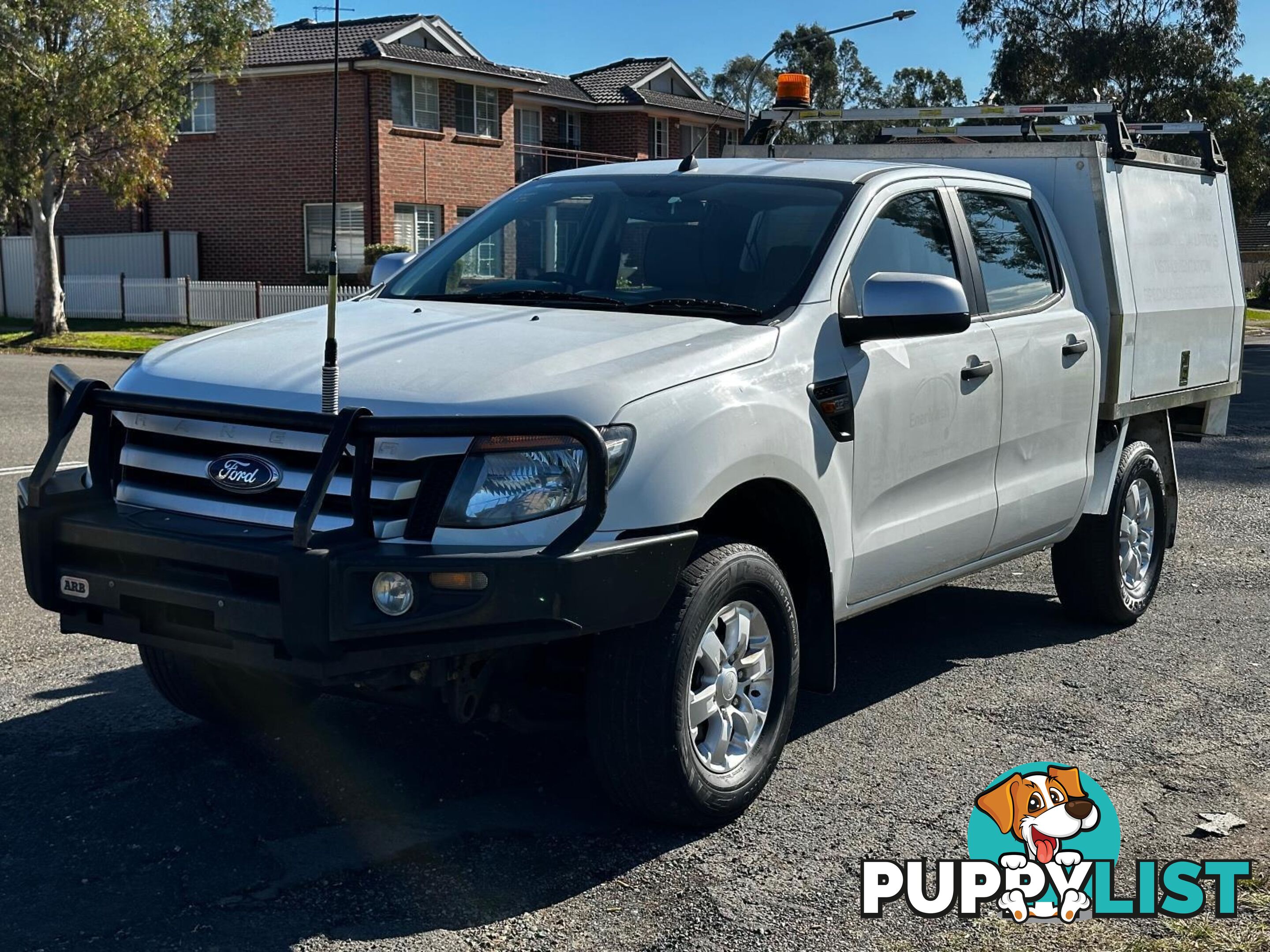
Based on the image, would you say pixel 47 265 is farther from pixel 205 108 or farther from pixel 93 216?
pixel 93 216

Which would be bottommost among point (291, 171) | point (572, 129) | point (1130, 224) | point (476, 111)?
point (1130, 224)

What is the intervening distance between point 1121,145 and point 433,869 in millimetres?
4512

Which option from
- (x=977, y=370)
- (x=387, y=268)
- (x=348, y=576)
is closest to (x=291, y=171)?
(x=387, y=268)

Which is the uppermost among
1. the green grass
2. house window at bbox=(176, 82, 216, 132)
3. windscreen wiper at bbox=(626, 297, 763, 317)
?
house window at bbox=(176, 82, 216, 132)

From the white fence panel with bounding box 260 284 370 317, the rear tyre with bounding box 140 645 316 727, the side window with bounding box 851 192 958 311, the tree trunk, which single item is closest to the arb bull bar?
the rear tyre with bounding box 140 645 316 727

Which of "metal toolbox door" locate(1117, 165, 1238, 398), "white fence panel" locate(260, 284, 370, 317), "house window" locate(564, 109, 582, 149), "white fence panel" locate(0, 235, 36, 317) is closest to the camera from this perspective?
"metal toolbox door" locate(1117, 165, 1238, 398)

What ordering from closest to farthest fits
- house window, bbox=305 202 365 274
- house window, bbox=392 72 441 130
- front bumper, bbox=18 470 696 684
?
front bumper, bbox=18 470 696 684
house window, bbox=305 202 365 274
house window, bbox=392 72 441 130

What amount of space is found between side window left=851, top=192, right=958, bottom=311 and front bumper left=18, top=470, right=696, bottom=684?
1.62m

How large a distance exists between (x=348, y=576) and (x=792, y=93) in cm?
555

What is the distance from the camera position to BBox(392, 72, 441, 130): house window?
34438 mm

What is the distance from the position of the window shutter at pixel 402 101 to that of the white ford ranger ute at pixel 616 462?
1168 inches

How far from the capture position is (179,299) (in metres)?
31.7

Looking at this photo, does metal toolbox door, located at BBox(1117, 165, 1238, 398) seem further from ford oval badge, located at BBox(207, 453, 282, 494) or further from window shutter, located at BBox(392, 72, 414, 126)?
window shutter, located at BBox(392, 72, 414, 126)

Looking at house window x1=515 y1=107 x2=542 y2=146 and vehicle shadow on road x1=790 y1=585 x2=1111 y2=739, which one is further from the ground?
house window x1=515 y1=107 x2=542 y2=146
